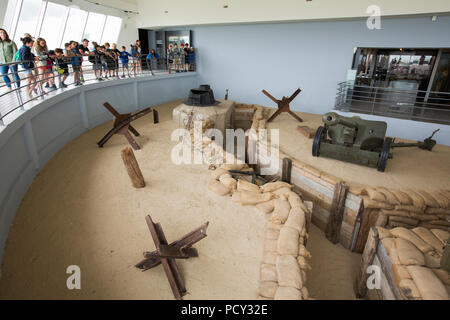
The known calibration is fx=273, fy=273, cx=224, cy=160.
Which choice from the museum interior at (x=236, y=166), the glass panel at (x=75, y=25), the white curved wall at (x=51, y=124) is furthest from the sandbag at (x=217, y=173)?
the glass panel at (x=75, y=25)

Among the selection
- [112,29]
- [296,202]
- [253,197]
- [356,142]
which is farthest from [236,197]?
[112,29]

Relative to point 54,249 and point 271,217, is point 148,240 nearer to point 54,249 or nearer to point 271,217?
point 54,249

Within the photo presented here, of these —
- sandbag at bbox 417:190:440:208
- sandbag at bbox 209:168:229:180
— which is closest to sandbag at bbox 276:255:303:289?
sandbag at bbox 209:168:229:180

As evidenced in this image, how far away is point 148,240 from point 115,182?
2192 millimetres

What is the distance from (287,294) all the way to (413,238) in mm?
2686

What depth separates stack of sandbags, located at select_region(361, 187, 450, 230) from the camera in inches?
220

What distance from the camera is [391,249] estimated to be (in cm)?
427

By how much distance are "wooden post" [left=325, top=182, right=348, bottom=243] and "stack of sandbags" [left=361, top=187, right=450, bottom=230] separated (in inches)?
18.0

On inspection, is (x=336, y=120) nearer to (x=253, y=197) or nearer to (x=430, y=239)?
(x=253, y=197)

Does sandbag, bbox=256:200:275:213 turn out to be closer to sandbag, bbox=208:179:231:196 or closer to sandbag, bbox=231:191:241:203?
sandbag, bbox=231:191:241:203

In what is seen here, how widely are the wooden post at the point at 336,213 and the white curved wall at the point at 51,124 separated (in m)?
6.14
